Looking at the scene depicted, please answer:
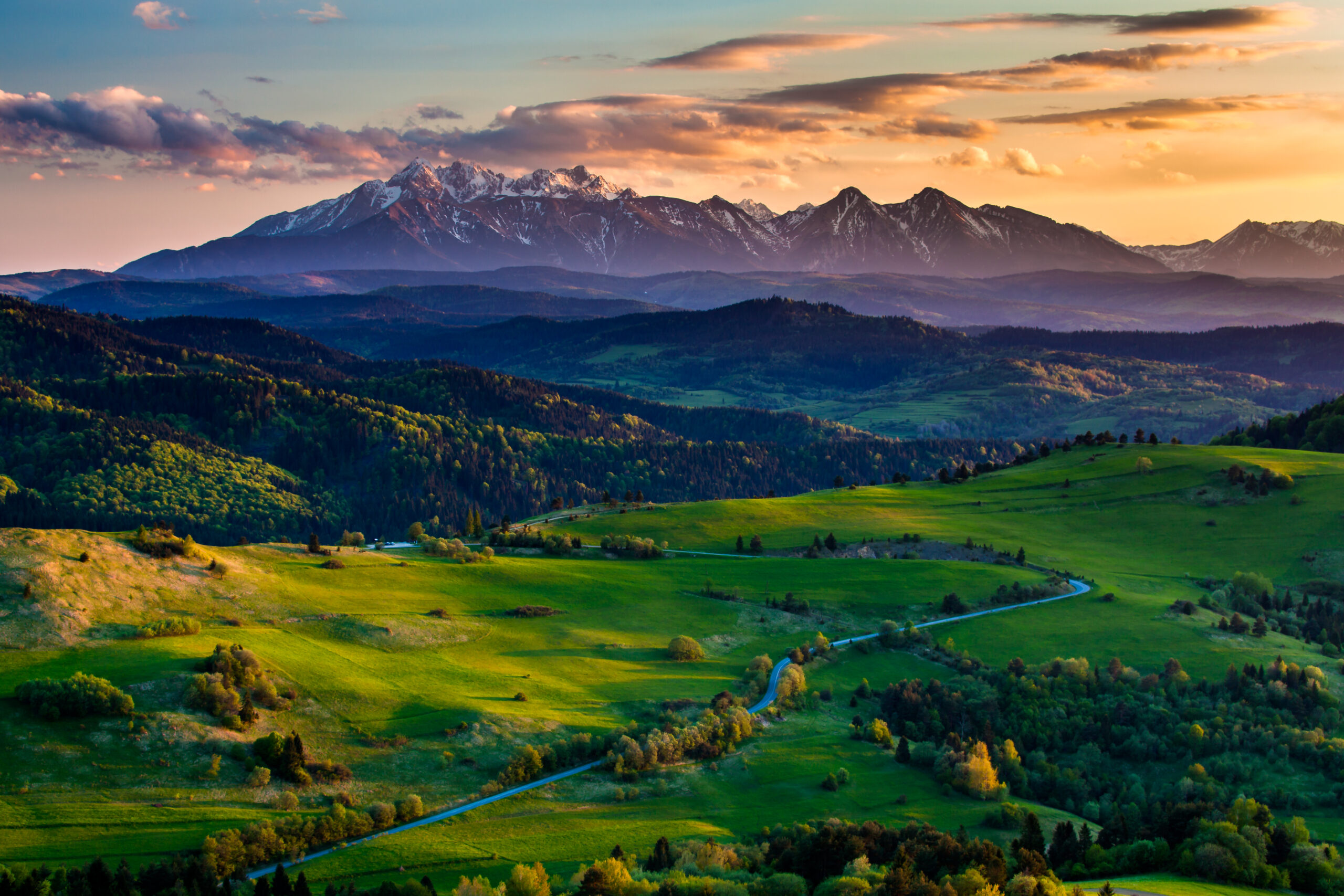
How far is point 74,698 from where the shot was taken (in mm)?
78625

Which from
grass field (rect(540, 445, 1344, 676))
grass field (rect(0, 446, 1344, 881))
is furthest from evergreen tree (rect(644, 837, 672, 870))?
grass field (rect(540, 445, 1344, 676))

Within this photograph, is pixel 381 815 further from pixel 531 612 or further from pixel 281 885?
pixel 531 612

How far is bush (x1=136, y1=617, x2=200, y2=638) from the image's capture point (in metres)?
95.4

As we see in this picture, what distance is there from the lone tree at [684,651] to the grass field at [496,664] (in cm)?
110

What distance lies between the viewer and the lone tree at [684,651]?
120 m

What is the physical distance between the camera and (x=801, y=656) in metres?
121

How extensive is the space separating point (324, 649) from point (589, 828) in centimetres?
3910

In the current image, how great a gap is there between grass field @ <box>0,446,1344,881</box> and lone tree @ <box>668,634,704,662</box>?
110 cm

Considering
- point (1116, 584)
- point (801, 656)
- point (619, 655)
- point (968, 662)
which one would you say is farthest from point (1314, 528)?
point (619, 655)

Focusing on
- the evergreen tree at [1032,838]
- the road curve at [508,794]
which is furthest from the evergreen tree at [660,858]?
the evergreen tree at [1032,838]

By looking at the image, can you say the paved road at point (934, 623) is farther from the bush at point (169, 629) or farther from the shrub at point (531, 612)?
the bush at point (169, 629)

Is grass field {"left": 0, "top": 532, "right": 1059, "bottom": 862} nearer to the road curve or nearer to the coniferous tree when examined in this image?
the road curve

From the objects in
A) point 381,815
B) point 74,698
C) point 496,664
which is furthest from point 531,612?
point 74,698

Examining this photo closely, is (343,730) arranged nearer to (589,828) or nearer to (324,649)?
(324,649)
